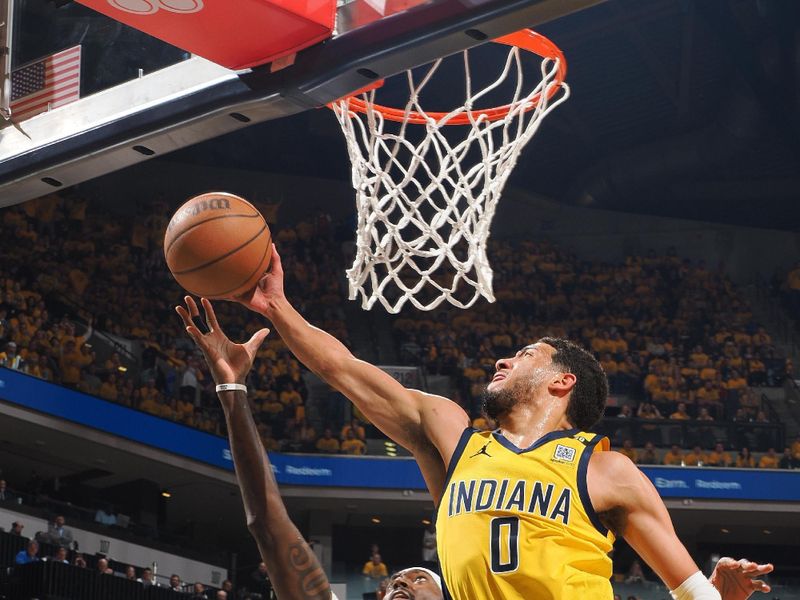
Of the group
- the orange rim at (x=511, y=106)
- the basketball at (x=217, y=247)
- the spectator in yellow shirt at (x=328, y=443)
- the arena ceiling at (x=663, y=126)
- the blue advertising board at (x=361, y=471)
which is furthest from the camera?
the arena ceiling at (x=663, y=126)

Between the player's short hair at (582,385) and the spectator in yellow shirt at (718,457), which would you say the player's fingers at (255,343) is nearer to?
the player's short hair at (582,385)

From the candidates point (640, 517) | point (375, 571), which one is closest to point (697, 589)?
point (640, 517)

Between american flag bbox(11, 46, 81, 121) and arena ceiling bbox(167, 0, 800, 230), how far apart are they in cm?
1357

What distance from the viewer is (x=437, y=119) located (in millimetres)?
6398

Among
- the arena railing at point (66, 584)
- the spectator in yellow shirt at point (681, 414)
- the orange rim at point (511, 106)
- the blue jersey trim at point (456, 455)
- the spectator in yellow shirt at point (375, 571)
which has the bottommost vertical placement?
the blue jersey trim at point (456, 455)

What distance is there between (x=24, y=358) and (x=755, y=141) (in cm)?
1185

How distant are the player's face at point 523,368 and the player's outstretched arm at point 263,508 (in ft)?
1.92

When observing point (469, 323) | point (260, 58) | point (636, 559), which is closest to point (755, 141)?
point (469, 323)

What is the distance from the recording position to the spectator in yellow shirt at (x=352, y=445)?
Result: 15.2m

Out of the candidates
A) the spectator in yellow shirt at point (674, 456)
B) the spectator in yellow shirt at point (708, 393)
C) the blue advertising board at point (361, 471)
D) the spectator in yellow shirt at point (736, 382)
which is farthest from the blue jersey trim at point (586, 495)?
the spectator in yellow shirt at point (736, 382)

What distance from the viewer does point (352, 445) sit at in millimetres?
15273

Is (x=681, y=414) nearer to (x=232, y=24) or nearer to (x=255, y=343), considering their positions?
(x=232, y=24)

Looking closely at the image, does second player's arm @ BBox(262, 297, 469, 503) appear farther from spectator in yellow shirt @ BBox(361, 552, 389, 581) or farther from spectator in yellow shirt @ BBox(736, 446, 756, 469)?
spectator in yellow shirt @ BBox(736, 446, 756, 469)

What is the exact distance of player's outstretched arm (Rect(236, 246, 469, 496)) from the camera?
296 centimetres
